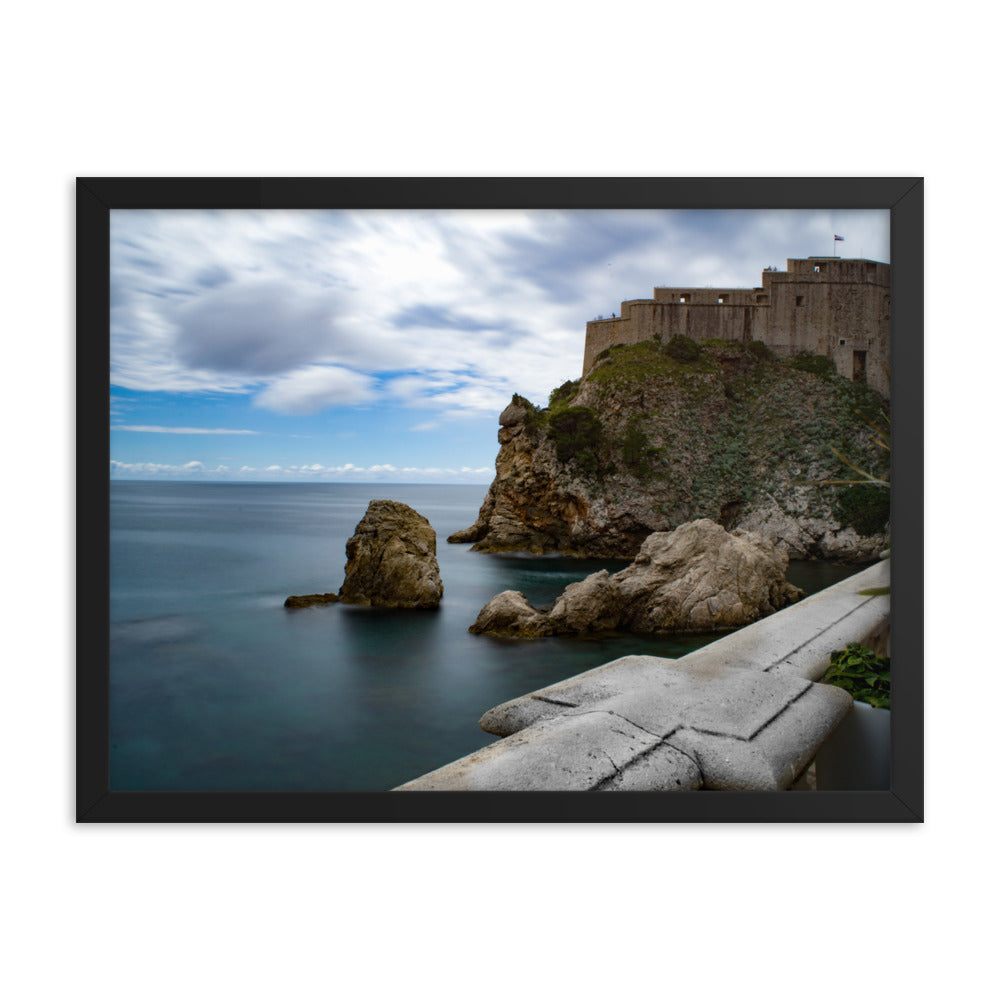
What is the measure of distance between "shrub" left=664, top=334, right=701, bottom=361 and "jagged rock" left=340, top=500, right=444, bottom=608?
3457 millimetres

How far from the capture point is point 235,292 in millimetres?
3336

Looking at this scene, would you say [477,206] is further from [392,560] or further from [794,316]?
[392,560]

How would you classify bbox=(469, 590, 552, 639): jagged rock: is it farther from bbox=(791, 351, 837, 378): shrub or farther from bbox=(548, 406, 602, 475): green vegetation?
bbox=(791, 351, 837, 378): shrub

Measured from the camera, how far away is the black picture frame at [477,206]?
2803mm

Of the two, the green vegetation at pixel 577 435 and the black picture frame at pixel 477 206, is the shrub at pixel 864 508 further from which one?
the green vegetation at pixel 577 435

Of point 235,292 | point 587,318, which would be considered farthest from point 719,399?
point 235,292

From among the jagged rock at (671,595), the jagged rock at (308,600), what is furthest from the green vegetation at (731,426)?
the jagged rock at (308,600)

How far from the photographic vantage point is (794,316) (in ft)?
11.8

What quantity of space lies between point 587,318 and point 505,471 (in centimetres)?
520

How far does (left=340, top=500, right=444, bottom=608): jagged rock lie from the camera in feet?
22.1

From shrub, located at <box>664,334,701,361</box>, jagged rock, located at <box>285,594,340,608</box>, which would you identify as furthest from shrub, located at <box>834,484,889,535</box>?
jagged rock, located at <box>285,594,340,608</box>

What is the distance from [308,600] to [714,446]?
3787mm

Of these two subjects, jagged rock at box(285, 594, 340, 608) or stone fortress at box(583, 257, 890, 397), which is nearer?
stone fortress at box(583, 257, 890, 397)

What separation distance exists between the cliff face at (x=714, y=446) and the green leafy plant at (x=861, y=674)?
55 centimetres
